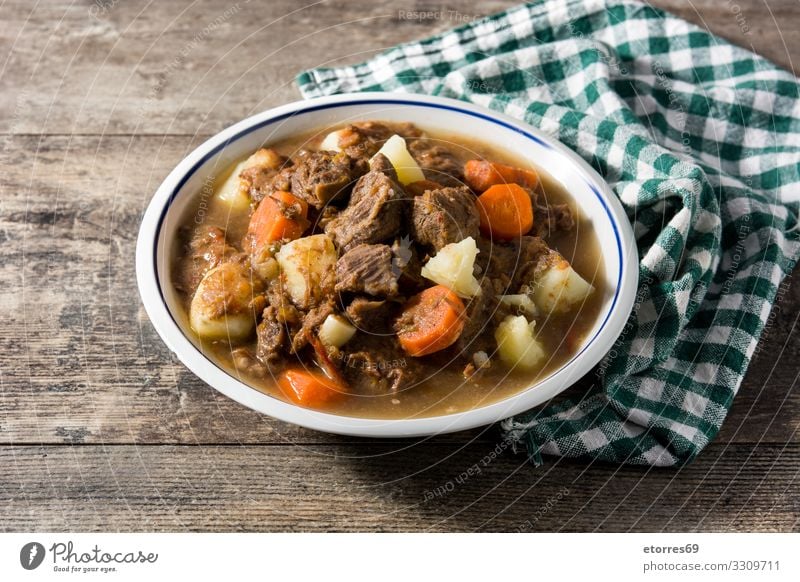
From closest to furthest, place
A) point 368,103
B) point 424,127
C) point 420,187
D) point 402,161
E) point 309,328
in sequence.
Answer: point 309,328
point 420,187
point 402,161
point 368,103
point 424,127

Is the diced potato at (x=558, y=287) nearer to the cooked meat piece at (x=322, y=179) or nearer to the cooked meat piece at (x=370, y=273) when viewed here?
the cooked meat piece at (x=370, y=273)

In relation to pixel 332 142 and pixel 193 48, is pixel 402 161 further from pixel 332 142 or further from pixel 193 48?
pixel 193 48

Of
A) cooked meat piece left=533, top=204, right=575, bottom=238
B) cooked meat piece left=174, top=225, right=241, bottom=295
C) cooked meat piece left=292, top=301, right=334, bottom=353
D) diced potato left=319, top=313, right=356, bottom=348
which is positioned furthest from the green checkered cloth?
cooked meat piece left=174, top=225, right=241, bottom=295

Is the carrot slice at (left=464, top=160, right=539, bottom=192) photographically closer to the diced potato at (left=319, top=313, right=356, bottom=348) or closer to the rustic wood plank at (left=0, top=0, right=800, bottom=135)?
the diced potato at (left=319, top=313, right=356, bottom=348)

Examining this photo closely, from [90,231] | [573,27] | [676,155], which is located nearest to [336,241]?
[90,231]

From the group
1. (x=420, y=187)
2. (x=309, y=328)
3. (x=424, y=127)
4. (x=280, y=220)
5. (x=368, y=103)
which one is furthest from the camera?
(x=424, y=127)

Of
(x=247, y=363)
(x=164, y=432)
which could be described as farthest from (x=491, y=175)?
(x=164, y=432)
